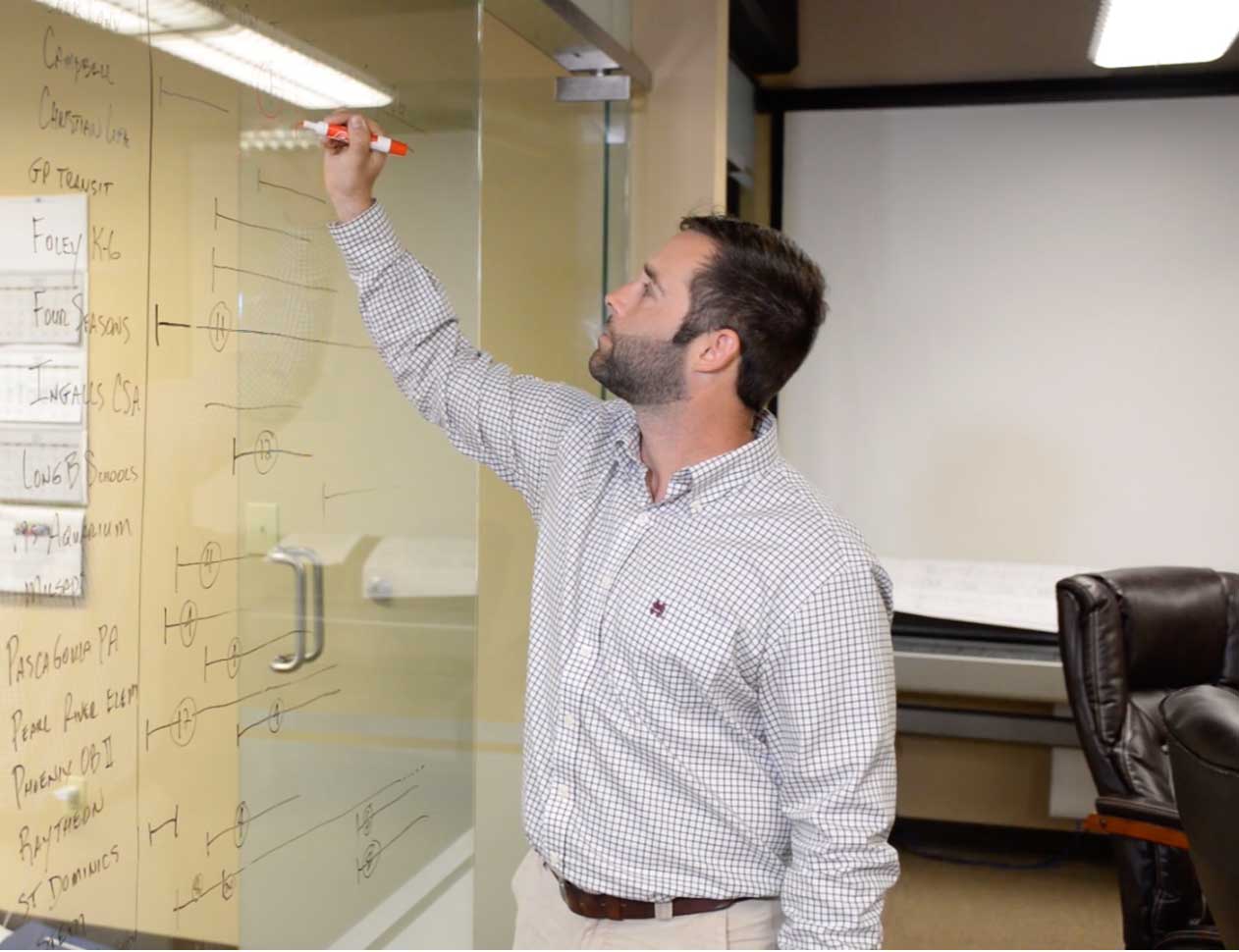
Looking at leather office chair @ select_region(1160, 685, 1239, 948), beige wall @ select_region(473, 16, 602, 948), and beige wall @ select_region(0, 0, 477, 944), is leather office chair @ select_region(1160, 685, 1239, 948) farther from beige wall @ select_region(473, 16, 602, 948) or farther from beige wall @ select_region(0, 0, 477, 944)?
beige wall @ select_region(473, 16, 602, 948)

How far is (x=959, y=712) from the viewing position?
4.05 metres

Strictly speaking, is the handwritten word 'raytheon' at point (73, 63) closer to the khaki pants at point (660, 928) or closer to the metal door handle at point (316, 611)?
the metal door handle at point (316, 611)

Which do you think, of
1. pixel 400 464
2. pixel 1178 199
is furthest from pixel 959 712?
pixel 400 464

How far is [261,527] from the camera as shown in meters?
1.66

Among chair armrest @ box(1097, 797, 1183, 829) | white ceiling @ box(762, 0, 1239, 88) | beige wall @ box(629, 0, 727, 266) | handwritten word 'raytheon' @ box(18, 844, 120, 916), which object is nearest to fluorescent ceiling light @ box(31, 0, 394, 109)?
handwritten word 'raytheon' @ box(18, 844, 120, 916)

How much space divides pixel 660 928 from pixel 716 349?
2.49ft

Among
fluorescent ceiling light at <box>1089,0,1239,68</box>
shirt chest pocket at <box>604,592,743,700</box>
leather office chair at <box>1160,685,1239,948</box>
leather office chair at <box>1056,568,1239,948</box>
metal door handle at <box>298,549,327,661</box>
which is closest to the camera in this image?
leather office chair at <box>1160,685,1239,948</box>

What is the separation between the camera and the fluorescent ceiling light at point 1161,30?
9.96 feet

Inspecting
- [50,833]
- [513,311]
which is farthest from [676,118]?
[50,833]

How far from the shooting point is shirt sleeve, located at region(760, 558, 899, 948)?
1502mm

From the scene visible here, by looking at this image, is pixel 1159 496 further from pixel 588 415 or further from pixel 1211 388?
pixel 588 415

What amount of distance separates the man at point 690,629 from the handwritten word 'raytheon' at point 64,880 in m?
0.53

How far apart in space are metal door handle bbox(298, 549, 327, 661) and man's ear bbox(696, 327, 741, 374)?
0.61 metres

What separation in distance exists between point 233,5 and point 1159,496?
363 cm
